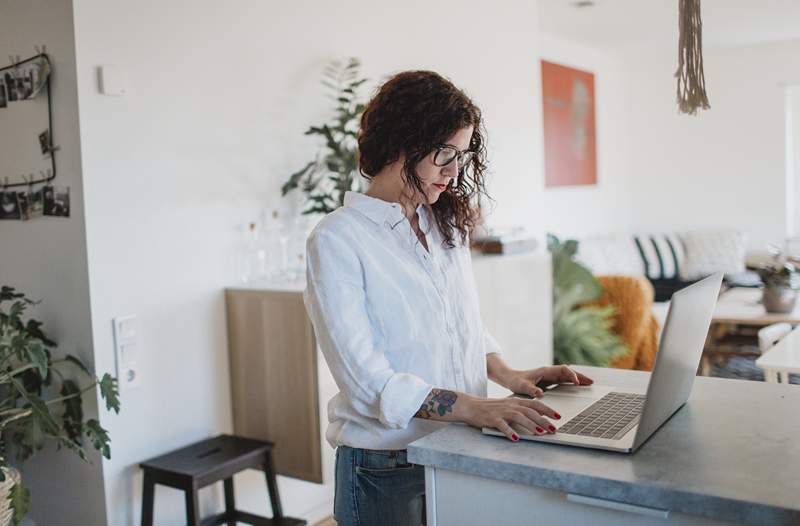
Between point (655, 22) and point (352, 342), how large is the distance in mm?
5545

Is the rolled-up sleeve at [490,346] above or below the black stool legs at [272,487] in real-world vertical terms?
above

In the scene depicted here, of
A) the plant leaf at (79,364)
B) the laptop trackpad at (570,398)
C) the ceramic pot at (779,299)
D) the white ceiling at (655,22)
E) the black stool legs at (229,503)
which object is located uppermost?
the white ceiling at (655,22)

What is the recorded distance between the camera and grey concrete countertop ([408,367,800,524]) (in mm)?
1067

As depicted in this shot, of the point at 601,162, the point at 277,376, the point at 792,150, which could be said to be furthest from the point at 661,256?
the point at 277,376

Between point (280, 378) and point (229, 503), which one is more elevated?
point (280, 378)

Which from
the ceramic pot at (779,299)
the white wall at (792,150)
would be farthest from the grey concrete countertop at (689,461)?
the white wall at (792,150)

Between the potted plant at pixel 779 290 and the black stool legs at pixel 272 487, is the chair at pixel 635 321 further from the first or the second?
the black stool legs at pixel 272 487

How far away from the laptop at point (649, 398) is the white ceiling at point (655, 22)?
4.07 meters

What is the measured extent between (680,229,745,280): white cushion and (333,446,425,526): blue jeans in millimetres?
6246

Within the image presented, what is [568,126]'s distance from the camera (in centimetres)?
681

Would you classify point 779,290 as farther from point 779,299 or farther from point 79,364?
point 79,364

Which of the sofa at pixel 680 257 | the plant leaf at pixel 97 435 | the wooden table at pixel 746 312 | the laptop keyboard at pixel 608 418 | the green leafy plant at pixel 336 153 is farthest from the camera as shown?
the sofa at pixel 680 257

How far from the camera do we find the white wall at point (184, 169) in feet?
8.71

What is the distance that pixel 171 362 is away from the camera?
2.88 metres
